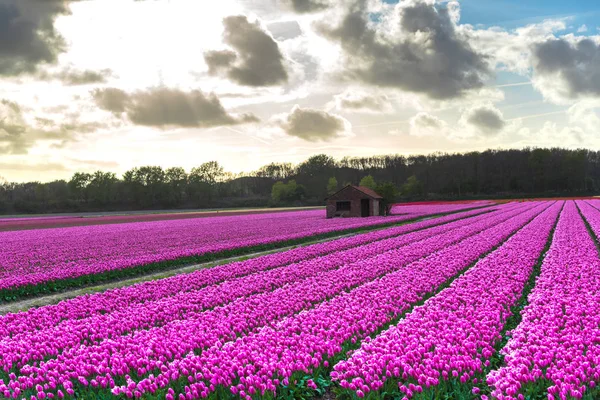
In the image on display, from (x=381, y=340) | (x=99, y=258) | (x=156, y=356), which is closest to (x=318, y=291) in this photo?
(x=381, y=340)

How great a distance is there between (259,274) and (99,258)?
461 inches

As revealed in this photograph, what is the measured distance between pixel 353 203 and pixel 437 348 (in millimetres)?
50428

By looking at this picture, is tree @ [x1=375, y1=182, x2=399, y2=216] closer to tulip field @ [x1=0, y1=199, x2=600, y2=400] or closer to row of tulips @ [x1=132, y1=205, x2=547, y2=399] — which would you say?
tulip field @ [x1=0, y1=199, x2=600, y2=400]

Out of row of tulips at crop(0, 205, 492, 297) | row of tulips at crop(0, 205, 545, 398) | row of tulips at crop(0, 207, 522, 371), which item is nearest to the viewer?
row of tulips at crop(0, 205, 545, 398)

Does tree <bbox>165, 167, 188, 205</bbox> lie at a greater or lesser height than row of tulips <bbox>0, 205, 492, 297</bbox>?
greater

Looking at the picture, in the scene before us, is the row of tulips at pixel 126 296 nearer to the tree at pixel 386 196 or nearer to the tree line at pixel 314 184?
the tree at pixel 386 196

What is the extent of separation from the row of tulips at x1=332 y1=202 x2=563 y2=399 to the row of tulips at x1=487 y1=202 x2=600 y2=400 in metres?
0.38

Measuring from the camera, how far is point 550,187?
5487 inches

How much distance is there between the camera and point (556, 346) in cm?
740

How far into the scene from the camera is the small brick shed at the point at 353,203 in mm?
57000

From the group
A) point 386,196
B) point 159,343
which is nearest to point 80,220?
point 386,196

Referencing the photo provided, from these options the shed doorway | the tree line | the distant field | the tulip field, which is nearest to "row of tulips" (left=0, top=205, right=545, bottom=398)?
the tulip field

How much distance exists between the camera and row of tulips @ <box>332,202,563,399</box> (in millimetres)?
6336

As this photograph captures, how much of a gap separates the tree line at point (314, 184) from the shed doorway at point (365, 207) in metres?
58.1
